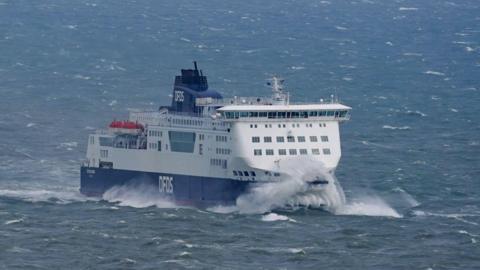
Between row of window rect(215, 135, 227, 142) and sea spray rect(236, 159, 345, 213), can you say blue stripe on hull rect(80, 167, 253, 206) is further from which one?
row of window rect(215, 135, 227, 142)

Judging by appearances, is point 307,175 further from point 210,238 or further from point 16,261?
point 16,261

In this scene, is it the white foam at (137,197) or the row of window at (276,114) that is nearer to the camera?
the row of window at (276,114)

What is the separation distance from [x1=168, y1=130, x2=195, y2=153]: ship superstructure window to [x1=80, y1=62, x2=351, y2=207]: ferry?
0.06m

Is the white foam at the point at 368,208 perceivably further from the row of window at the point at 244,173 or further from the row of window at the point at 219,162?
the row of window at the point at 219,162

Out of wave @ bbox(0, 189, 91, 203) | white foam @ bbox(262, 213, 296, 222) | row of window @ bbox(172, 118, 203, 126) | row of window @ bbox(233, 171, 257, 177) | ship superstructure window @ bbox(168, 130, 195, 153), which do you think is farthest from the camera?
wave @ bbox(0, 189, 91, 203)

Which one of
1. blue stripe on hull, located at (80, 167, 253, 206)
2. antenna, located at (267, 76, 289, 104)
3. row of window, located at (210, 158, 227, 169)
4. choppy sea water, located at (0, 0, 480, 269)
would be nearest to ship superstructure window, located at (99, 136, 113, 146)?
blue stripe on hull, located at (80, 167, 253, 206)

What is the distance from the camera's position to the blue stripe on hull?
→ 114375 mm

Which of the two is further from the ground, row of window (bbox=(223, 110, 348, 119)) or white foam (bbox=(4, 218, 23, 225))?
row of window (bbox=(223, 110, 348, 119))

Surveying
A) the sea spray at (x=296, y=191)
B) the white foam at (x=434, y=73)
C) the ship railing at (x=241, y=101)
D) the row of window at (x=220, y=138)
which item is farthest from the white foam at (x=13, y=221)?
Result: the white foam at (x=434, y=73)

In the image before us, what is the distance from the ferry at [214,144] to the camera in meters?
113

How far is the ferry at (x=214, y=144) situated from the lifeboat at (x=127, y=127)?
0.21 ft

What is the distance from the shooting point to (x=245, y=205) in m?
113

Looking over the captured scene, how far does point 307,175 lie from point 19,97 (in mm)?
54798

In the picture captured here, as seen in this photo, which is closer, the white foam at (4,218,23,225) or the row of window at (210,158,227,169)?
the white foam at (4,218,23,225)
